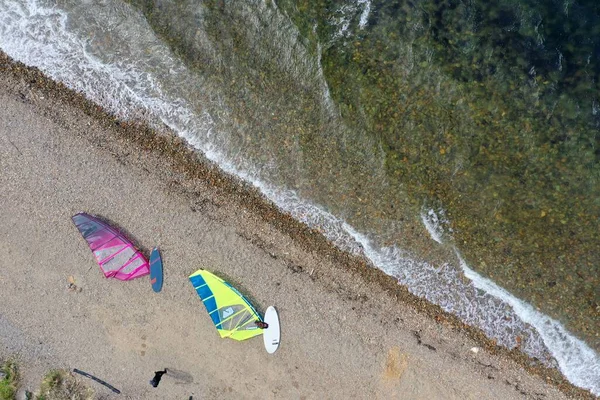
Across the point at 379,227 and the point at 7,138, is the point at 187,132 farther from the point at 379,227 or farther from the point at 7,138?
the point at 379,227

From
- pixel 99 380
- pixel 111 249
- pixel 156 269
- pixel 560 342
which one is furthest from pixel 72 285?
pixel 560 342

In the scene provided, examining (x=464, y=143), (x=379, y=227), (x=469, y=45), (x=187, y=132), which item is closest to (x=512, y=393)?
(x=379, y=227)

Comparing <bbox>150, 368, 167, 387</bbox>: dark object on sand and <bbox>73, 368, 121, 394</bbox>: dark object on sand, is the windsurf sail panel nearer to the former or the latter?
<bbox>150, 368, 167, 387</bbox>: dark object on sand


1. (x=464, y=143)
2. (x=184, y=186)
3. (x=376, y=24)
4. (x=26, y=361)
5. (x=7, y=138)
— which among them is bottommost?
(x=26, y=361)

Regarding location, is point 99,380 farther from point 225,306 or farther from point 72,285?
point 225,306

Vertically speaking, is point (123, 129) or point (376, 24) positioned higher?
point (376, 24)
